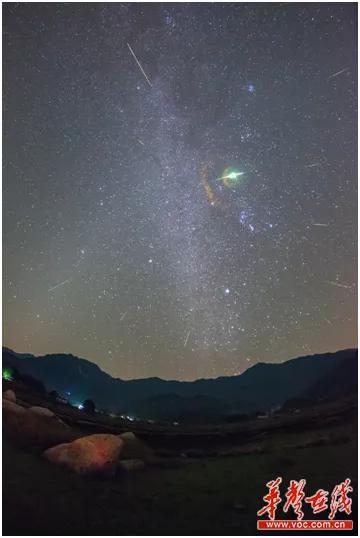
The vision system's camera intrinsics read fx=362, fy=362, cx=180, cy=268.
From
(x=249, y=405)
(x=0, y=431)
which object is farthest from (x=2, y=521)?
(x=249, y=405)

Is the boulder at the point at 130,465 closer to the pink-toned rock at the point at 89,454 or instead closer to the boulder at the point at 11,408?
the pink-toned rock at the point at 89,454

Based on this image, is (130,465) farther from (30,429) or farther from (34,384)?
(34,384)

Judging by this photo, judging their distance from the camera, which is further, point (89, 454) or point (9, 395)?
point (9, 395)

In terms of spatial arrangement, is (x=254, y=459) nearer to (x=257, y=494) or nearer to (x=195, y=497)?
(x=257, y=494)

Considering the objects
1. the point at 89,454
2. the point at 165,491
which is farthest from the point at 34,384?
the point at 165,491
